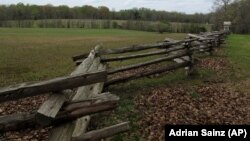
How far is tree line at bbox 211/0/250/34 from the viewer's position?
2381 inches

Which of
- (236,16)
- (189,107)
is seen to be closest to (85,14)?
(236,16)

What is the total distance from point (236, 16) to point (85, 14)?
182 feet

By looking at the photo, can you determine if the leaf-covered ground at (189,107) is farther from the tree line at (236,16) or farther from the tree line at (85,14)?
the tree line at (85,14)

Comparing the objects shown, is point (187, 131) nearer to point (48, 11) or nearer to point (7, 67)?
point (7, 67)

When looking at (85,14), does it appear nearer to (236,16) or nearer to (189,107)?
(236,16)

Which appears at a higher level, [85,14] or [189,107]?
[85,14]

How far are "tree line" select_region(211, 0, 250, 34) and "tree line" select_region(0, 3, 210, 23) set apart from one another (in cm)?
2427

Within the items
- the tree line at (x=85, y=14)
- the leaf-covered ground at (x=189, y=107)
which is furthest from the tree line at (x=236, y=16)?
the leaf-covered ground at (x=189, y=107)

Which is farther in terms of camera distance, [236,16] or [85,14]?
[85,14]

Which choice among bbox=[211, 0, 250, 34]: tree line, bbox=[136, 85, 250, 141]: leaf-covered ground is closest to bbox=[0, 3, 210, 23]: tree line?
bbox=[211, 0, 250, 34]: tree line

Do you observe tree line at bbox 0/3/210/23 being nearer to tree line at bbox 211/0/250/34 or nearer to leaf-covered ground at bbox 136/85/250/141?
tree line at bbox 211/0/250/34

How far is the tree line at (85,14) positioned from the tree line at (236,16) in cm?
2427

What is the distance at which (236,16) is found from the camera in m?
61.3

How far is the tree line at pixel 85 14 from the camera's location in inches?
3693
